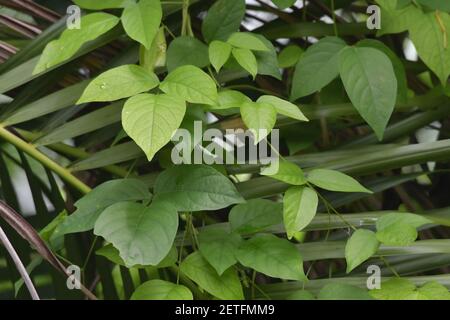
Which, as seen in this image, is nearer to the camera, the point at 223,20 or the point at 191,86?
the point at 191,86

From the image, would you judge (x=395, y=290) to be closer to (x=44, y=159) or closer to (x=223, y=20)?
(x=223, y=20)

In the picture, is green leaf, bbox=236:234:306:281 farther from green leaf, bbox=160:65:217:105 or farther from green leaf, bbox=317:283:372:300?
green leaf, bbox=160:65:217:105

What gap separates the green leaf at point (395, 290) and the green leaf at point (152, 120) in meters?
0.31

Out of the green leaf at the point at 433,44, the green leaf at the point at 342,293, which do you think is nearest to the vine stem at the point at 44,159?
the green leaf at the point at 342,293

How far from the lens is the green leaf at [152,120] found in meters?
0.85

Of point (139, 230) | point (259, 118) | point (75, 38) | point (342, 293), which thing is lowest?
point (342, 293)

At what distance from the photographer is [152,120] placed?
33.9 inches

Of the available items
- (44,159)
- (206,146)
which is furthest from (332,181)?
(44,159)

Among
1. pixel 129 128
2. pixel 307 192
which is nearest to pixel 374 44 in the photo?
pixel 307 192

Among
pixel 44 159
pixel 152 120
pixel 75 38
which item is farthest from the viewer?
pixel 44 159

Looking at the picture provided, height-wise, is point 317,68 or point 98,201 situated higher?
point 317,68

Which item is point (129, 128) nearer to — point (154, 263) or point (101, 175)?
point (154, 263)

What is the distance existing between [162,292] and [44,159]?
301mm

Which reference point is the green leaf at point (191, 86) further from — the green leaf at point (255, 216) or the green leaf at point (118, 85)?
the green leaf at point (255, 216)
